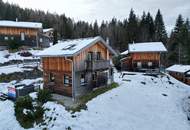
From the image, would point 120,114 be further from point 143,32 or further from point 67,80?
point 143,32

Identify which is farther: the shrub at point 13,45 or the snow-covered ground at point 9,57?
the shrub at point 13,45

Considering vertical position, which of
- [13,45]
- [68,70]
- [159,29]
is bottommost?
[68,70]

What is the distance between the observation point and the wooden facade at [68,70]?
23531 millimetres

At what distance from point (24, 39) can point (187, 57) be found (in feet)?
147

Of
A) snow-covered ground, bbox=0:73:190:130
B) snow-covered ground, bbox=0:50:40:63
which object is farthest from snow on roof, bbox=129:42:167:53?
snow-covered ground, bbox=0:50:40:63

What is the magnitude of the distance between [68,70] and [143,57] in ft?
79.0

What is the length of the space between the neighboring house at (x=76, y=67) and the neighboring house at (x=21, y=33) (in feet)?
81.2

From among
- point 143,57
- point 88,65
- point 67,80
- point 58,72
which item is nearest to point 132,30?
point 143,57

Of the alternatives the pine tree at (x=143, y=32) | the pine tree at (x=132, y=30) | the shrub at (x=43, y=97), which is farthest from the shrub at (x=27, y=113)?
the pine tree at (x=143, y=32)

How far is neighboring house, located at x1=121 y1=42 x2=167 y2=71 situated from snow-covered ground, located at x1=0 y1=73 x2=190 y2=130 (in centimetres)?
1694

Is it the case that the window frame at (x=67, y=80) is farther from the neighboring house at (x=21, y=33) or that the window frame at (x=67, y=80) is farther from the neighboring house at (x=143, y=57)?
the neighboring house at (x=21, y=33)

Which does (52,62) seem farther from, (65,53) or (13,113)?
(13,113)

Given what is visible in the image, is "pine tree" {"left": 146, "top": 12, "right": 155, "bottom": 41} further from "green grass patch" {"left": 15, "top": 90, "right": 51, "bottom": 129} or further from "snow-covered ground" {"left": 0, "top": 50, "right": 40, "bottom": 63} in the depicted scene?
"green grass patch" {"left": 15, "top": 90, "right": 51, "bottom": 129}

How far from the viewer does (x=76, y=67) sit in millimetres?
23531
